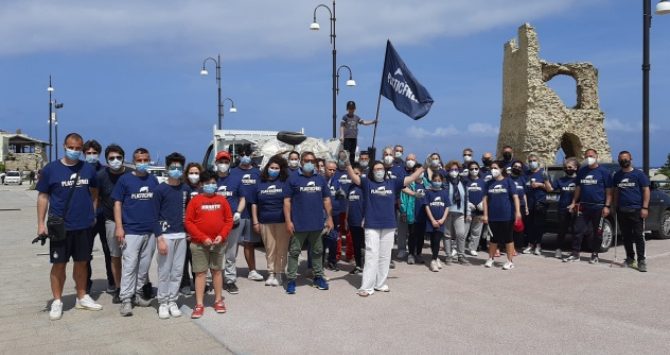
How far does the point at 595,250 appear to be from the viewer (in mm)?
9594

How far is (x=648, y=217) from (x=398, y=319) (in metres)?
8.27

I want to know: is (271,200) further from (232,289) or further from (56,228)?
(56,228)

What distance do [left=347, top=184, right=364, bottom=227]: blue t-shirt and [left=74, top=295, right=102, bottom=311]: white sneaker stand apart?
3.59 metres

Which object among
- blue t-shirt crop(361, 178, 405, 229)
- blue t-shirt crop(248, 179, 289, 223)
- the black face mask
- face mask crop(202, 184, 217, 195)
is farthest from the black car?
face mask crop(202, 184, 217, 195)

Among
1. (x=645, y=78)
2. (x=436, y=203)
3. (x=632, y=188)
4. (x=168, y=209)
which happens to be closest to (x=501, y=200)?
(x=436, y=203)

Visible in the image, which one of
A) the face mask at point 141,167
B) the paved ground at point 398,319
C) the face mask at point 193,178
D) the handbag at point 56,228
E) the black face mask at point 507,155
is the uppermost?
the black face mask at point 507,155

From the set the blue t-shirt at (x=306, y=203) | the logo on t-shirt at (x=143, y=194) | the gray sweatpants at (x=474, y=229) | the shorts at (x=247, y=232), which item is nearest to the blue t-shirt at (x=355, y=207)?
the blue t-shirt at (x=306, y=203)

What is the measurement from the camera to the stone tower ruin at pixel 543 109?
30.8 metres

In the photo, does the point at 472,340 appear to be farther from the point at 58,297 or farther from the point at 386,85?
the point at 386,85

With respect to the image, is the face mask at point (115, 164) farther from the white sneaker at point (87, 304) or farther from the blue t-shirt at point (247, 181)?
the blue t-shirt at point (247, 181)

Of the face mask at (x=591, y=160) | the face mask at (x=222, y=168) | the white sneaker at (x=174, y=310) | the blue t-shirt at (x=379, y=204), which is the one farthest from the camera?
the face mask at (x=591, y=160)

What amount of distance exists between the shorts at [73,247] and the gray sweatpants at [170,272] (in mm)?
874

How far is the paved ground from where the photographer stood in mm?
5129

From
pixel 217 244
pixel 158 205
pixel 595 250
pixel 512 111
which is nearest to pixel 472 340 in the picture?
pixel 217 244
